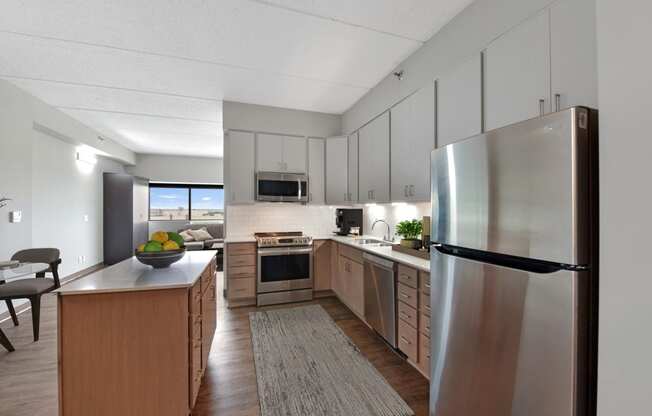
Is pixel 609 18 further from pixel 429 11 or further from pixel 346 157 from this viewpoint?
pixel 346 157

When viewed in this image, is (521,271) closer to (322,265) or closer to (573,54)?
(573,54)

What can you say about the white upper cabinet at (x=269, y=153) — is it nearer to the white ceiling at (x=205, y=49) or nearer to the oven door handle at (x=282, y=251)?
the white ceiling at (x=205, y=49)

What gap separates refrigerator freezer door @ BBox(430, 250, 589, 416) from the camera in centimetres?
100

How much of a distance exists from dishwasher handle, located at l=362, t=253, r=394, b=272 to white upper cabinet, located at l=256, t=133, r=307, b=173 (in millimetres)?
1838

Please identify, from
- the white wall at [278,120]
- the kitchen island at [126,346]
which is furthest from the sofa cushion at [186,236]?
the kitchen island at [126,346]

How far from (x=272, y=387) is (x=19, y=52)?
3.75 m

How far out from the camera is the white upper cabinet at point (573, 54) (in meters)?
1.32

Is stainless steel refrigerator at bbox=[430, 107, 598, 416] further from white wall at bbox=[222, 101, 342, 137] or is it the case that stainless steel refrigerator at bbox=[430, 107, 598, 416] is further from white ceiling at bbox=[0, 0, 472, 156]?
white wall at bbox=[222, 101, 342, 137]

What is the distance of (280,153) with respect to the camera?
410cm

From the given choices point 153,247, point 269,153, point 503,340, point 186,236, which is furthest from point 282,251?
point 186,236

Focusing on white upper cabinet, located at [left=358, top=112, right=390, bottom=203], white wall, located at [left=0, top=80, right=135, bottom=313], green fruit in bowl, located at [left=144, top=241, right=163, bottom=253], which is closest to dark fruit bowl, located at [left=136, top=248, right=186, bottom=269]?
green fruit in bowl, located at [left=144, top=241, right=163, bottom=253]

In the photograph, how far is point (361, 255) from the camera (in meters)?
3.12

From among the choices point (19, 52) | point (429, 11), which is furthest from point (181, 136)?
point (429, 11)

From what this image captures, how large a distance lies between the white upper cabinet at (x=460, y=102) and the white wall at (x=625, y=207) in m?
1.08
